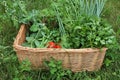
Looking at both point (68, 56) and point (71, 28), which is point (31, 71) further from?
point (71, 28)

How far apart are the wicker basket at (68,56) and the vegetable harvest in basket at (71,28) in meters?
0.08

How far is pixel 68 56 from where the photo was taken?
2.34 m

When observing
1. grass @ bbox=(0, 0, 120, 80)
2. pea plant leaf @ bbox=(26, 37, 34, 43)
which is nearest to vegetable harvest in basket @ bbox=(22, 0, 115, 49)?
pea plant leaf @ bbox=(26, 37, 34, 43)

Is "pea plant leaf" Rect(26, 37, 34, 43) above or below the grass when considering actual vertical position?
above

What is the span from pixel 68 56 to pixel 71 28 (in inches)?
9.1

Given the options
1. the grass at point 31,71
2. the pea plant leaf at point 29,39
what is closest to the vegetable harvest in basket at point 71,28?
the pea plant leaf at point 29,39

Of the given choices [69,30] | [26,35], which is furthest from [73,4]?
[26,35]

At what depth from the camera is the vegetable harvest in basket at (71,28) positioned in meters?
2.33

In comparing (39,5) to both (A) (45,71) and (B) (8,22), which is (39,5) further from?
(A) (45,71)

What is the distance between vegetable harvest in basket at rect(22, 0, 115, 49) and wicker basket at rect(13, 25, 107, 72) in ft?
0.26

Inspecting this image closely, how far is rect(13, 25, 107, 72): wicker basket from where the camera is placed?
2289 mm

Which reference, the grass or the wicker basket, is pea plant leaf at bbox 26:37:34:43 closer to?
the wicker basket

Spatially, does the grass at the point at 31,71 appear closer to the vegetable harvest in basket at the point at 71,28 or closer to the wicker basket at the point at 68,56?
the wicker basket at the point at 68,56

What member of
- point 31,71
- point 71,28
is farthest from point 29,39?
point 71,28
